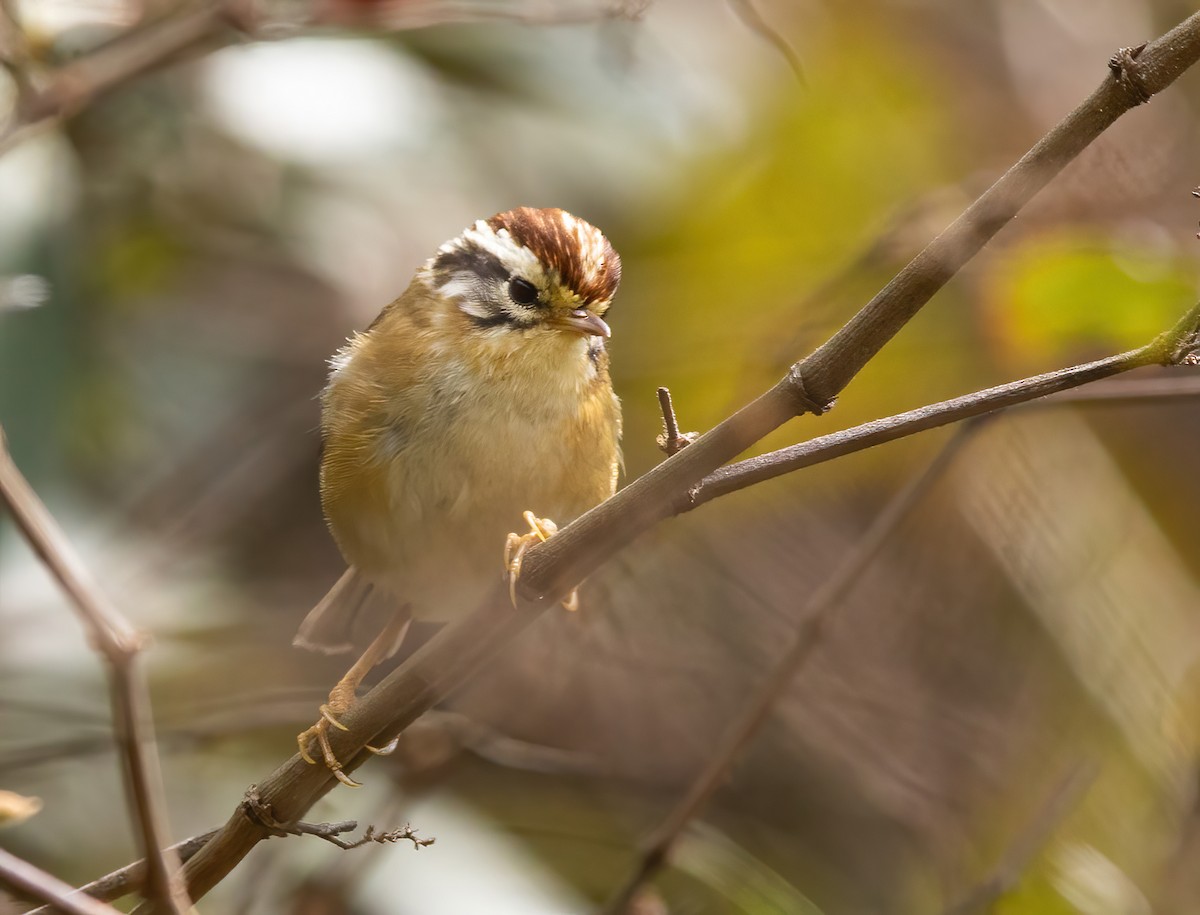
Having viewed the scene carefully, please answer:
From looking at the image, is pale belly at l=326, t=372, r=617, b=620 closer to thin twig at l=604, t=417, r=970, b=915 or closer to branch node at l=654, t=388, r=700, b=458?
thin twig at l=604, t=417, r=970, b=915

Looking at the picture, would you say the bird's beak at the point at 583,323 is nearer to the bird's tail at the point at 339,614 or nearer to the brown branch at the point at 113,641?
the bird's tail at the point at 339,614

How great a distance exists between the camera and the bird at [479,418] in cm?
300

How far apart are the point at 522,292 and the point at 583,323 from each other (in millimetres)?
187

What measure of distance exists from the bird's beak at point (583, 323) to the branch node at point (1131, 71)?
5.25 ft

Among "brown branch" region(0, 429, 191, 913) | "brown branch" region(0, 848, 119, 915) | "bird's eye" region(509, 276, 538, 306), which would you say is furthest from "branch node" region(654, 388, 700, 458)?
"bird's eye" region(509, 276, 538, 306)

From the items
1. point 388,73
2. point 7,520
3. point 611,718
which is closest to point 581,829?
point 611,718

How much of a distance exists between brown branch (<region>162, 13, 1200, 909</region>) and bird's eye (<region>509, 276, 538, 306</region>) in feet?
4.17

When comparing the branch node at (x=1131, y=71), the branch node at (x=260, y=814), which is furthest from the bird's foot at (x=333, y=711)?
the branch node at (x=1131, y=71)

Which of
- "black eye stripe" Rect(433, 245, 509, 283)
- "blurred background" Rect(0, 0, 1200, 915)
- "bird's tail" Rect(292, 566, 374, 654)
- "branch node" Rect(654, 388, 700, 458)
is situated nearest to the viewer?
"branch node" Rect(654, 388, 700, 458)

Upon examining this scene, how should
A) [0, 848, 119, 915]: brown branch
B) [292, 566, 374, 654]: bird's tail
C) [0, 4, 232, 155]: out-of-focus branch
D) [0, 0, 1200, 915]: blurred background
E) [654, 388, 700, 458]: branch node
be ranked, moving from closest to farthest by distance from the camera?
[0, 848, 119, 915]: brown branch → [654, 388, 700, 458]: branch node → [0, 4, 232, 155]: out-of-focus branch → [0, 0, 1200, 915]: blurred background → [292, 566, 374, 654]: bird's tail

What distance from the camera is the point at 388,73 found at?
430 centimetres

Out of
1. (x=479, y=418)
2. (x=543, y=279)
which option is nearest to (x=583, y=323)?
(x=543, y=279)

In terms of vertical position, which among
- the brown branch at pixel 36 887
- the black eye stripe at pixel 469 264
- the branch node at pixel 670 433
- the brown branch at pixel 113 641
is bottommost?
the brown branch at pixel 36 887

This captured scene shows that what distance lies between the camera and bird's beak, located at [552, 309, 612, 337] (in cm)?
300
